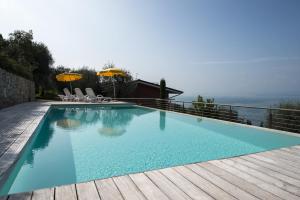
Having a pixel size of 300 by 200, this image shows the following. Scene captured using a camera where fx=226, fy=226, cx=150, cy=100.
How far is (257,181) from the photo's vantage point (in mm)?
2773

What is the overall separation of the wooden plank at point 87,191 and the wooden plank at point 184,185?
924 mm

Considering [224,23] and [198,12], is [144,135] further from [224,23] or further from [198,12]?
[224,23]

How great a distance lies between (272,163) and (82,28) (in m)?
13.6

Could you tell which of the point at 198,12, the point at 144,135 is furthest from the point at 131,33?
the point at 144,135

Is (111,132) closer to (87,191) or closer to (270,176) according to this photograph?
(87,191)

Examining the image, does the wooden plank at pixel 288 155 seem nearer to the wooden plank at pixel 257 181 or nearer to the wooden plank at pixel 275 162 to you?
the wooden plank at pixel 275 162

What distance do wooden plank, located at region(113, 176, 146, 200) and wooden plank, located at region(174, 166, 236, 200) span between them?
0.71 metres

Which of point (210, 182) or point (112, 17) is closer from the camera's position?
point (210, 182)

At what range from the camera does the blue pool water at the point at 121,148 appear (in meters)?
4.06

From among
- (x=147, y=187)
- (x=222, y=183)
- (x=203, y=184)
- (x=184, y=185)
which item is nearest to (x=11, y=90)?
(x=147, y=187)

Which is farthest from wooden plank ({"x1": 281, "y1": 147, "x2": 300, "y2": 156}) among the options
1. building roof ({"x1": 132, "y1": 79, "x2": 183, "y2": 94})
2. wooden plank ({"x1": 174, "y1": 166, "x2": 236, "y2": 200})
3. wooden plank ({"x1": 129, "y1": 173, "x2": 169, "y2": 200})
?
building roof ({"x1": 132, "y1": 79, "x2": 183, "y2": 94})

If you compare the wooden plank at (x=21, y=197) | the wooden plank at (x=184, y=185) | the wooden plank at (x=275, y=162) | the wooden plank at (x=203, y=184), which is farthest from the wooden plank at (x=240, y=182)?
the wooden plank at (x=21, y=197)

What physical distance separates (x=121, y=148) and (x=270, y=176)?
3.64 metres

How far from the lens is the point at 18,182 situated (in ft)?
11.6
